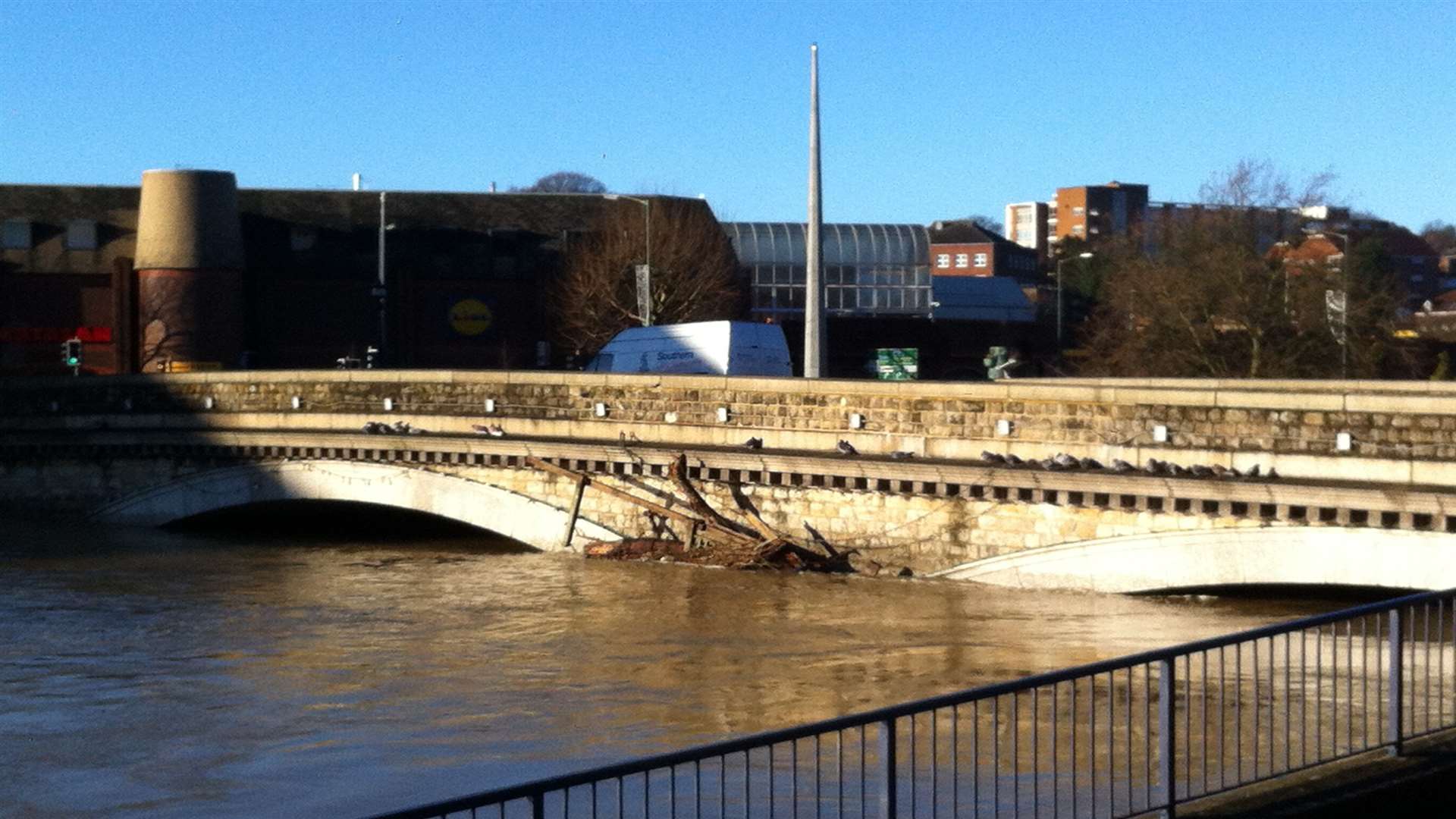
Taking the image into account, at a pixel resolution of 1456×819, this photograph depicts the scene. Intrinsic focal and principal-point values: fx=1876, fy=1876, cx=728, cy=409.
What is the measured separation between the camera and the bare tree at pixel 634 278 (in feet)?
192

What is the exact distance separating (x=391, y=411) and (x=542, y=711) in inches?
656

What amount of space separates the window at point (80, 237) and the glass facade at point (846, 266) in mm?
24319

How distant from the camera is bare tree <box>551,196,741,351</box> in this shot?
2306 inches

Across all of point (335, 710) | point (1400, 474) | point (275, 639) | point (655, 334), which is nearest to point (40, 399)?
point (655, 334)

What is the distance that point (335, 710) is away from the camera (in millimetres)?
18500

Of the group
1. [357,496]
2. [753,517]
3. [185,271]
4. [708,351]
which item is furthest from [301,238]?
[753,517]

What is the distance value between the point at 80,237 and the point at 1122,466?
149 feet

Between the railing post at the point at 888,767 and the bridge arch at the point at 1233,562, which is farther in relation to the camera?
the bridge arch at the point at 1233,562

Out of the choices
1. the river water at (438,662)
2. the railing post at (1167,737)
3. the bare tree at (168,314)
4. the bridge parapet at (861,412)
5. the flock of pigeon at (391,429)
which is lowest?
the river water at (438,662)

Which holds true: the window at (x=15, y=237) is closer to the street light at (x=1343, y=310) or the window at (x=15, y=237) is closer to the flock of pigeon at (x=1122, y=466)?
the street light at (x=1343, y=310)

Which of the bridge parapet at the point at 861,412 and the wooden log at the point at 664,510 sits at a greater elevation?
the bridge parapet at the point at 861,412

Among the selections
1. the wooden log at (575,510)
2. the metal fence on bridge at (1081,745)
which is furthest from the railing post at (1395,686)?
the wooden log at (575,510)

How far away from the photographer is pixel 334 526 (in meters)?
39.1

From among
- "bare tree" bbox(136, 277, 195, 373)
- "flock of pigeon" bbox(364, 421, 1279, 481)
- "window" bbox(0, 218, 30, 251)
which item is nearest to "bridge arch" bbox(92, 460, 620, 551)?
"flock of pigeon" bbox(364, 421, 1279, 481)
